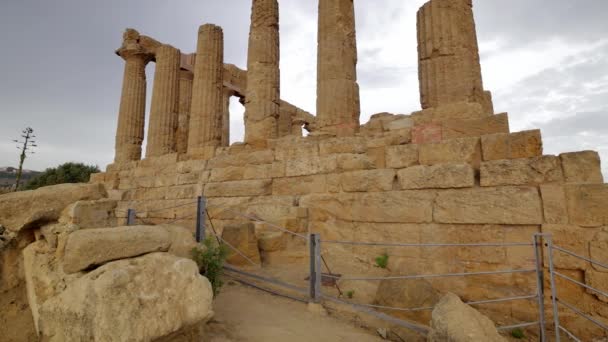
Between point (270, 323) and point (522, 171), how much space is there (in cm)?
405

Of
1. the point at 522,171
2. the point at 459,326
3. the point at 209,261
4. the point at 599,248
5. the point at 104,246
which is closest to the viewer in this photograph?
the point at 104,246

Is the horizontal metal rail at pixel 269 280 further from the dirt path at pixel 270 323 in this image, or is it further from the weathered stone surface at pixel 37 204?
the weathered stone surface at pixel 37 204

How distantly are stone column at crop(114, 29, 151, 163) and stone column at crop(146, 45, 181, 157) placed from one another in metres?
1.26

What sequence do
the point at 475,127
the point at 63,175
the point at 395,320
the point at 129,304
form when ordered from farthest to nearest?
the point at 63,175 < the point at 475,127 < the point at 395,320 < the point at 129,304

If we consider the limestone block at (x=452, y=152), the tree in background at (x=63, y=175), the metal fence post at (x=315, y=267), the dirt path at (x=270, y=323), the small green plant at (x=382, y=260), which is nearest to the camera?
the dirt path at (x=270, y=323)

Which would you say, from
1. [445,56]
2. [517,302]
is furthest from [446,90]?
[517,302]

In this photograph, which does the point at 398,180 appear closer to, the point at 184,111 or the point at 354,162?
the point at 354,162

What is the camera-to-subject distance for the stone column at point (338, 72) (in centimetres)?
809

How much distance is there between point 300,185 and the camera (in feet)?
23.3

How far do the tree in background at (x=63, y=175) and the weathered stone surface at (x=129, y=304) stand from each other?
101ft

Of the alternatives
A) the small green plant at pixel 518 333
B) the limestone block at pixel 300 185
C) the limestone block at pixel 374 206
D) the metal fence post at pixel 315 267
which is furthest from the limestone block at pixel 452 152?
the metal fence post at pixel 315 267

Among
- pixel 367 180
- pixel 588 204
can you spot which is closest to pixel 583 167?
pixel 588 204

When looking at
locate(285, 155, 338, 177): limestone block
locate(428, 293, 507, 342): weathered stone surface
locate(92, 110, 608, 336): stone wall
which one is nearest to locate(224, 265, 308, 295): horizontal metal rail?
locate(92, 110, 608, 336): stone wall

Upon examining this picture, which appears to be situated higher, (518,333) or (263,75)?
(263,75)
